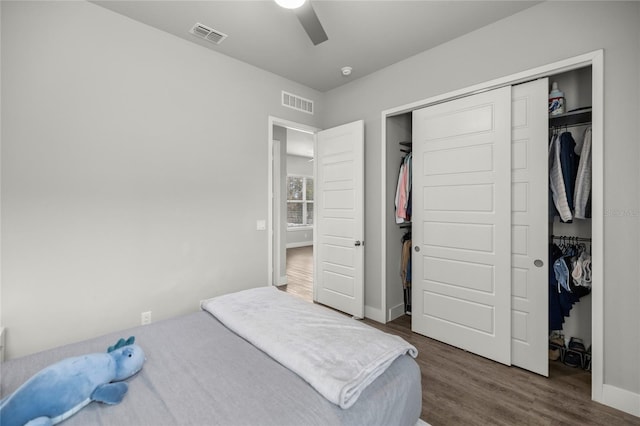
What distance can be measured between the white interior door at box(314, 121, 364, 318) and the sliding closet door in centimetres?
61

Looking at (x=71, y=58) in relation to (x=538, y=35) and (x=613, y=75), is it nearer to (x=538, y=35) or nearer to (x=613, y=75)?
(x=538, y=35)

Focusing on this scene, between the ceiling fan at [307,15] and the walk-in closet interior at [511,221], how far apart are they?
1.42 metres

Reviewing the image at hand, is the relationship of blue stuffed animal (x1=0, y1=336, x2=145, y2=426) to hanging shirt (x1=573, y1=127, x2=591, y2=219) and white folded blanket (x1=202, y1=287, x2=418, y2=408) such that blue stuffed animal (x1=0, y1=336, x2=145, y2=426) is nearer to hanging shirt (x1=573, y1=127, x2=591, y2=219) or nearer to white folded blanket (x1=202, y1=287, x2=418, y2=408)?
white folded blanket (x1=202, y1=287, x2=418, y2=408)

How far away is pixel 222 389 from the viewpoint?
1.16 m

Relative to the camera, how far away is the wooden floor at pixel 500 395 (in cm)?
174

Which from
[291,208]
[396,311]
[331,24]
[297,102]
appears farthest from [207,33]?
[291,208]

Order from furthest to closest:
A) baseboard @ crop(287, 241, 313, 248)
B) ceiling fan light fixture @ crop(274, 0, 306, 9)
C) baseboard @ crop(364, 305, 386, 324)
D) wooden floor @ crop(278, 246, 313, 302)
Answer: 1. baseboard @ crop(287, 241, 313, 248)
2. wooden floor @ crop(278, 246, 313, 302)
3. baseboard @ crop(364, 305, 386, 324)
4. ceiling fan light fixture @ crop(274, 0, 306, 9)

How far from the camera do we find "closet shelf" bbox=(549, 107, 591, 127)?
2.19 m

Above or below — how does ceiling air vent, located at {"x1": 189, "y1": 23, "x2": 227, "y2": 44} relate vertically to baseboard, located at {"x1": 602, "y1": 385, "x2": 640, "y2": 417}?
above

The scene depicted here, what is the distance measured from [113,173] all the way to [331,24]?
2085mm

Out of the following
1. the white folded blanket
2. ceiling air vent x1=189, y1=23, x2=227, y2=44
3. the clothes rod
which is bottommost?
the white folded blanket

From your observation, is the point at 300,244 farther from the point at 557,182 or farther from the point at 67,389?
the point at 67,389

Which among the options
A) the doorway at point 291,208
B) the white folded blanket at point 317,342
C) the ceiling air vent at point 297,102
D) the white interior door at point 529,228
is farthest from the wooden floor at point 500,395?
the ceiling air vent at point 297,102

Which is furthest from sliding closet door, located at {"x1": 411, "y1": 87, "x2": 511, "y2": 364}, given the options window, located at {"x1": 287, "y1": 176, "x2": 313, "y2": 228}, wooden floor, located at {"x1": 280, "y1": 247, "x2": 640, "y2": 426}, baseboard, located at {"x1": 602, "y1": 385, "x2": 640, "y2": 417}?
window, located at {"x1": 287, "y1": 176, "x2": 313, "y2": 228}
